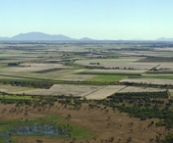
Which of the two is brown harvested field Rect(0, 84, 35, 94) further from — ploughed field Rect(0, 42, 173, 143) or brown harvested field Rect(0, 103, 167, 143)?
brown harvested field Rect(0, 103, 167, 143)

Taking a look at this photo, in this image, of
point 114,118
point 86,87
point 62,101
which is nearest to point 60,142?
point 114,118

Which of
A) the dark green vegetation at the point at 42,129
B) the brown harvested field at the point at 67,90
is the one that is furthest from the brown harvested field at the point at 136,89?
the dark green vegetation at the point at 42,129

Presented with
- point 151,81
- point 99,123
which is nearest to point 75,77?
point 151,81

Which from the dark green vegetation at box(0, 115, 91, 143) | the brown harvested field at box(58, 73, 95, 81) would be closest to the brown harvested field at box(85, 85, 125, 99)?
the brown harvested field at box(58, 73, 95, 81)

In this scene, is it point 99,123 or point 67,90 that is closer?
point 99,123

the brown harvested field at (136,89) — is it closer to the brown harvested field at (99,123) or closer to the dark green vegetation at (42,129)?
the brown harvested field at (99,123)

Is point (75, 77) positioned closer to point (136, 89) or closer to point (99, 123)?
point (136, 89)
